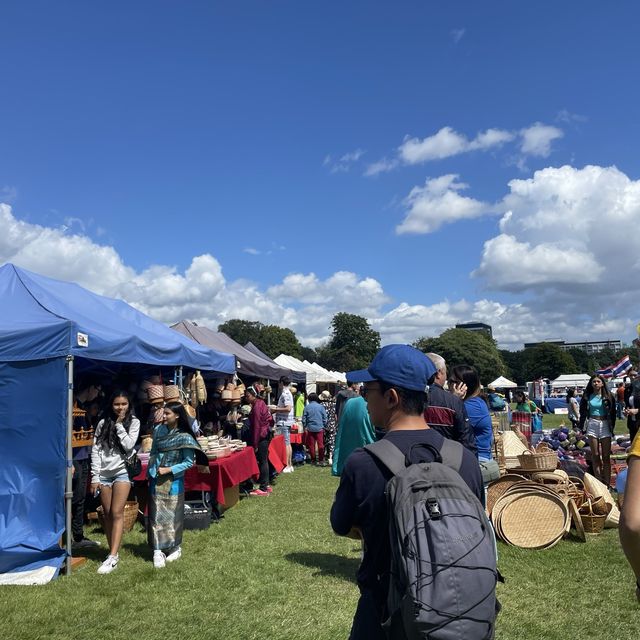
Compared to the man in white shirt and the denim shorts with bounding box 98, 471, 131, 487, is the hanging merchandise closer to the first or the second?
the man in white shirt

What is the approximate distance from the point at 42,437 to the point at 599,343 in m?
173

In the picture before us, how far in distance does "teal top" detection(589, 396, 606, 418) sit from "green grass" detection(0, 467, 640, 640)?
2.88 m

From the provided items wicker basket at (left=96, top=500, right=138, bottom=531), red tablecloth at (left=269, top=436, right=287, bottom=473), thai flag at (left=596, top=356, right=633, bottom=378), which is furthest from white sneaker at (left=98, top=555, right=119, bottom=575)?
thai flag at (left=596, top=356, right=633, bottom=378)

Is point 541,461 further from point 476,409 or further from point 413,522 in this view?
point 413,522

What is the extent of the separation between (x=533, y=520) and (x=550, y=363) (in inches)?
3425

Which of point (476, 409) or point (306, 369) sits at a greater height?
point (306, 369)

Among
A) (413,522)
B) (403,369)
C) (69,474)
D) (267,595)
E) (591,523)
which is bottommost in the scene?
(267,595)

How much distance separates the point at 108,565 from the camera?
5.68 meters

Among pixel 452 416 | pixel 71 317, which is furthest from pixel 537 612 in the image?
pixel 71 317

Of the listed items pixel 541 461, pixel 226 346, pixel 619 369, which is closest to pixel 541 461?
pixel 541 461

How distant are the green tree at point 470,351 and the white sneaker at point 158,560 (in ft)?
227

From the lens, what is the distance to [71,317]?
698 centimetres

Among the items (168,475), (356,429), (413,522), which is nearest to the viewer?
(413,522)

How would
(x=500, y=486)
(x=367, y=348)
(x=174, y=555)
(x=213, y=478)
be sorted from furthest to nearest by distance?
(x=367, y=348)
(x=213, y=478)
(x=500, y=486)
(x=174, y=555)
